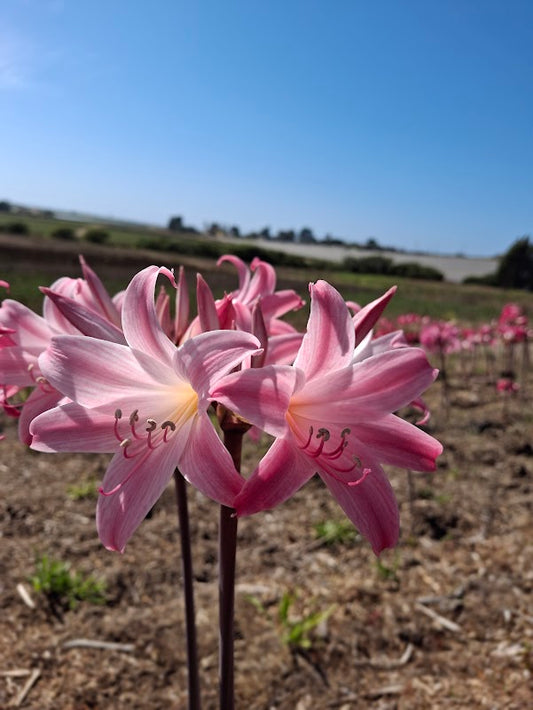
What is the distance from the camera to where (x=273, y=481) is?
0.76m

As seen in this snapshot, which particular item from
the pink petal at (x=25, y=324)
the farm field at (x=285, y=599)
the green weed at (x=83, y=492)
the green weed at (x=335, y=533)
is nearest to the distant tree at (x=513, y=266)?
the farm field at (x=285, y=599)

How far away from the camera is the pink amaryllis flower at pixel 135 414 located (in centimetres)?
79

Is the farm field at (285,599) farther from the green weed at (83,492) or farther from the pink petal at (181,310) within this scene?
the pink petal at (181,310)

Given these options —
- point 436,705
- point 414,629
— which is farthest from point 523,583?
point 436,705

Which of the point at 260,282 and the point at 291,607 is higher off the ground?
the point at 260,282

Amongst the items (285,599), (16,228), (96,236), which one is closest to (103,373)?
(285,599)

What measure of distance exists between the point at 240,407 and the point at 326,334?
0.59ft

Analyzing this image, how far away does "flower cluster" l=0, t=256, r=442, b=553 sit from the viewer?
78cm

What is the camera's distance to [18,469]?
3.65 metres

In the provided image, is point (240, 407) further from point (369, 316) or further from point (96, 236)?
point (96, 236)

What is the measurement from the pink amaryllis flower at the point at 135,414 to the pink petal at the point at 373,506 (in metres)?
0.17

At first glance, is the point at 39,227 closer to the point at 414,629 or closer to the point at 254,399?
the point at 414,629

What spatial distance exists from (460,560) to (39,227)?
23.4 ft

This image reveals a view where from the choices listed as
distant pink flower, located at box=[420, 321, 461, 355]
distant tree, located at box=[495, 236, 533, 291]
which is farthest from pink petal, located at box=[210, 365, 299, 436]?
distant tree, located at box=[495, 236, 533, 291]
